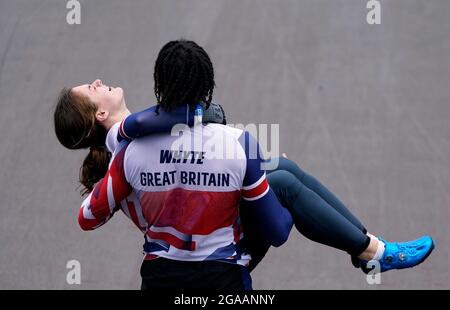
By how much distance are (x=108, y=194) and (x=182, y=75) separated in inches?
14.4

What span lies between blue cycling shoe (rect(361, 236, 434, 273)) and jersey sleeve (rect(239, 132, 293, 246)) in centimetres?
40

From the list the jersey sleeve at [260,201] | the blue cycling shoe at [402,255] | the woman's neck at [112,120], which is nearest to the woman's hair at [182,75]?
the jersey sleeve at [260,201]

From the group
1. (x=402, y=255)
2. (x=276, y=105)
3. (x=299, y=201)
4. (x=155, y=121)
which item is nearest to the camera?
(x=155, y=121)

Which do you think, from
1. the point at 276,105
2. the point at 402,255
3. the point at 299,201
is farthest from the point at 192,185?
the point at 276,105

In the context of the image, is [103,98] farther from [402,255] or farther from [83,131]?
[402,255]

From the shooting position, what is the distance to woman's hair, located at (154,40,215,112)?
5.41 ft

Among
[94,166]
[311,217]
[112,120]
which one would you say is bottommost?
[311,217]

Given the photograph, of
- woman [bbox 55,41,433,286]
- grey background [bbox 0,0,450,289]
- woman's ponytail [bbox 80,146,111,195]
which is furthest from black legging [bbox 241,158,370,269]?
grey background [bbox 0,0,450,289]

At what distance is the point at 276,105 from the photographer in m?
4.27

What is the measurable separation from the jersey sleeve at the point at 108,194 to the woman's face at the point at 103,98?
0.96 ft

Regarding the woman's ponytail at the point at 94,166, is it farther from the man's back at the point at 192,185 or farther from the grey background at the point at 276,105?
the grey background at the point at 276,105

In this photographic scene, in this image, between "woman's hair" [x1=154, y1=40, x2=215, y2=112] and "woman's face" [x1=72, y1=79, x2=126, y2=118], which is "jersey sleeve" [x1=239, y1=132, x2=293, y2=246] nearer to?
"woman's hair" [x1=154, y1=40, x2=215, y2=112]

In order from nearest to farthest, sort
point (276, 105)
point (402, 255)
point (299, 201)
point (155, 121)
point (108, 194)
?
point (155, 121) < point (108, 194) < point (299, 201) < point (402, 255) < point (276, 105)

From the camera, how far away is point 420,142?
409 centimetres
